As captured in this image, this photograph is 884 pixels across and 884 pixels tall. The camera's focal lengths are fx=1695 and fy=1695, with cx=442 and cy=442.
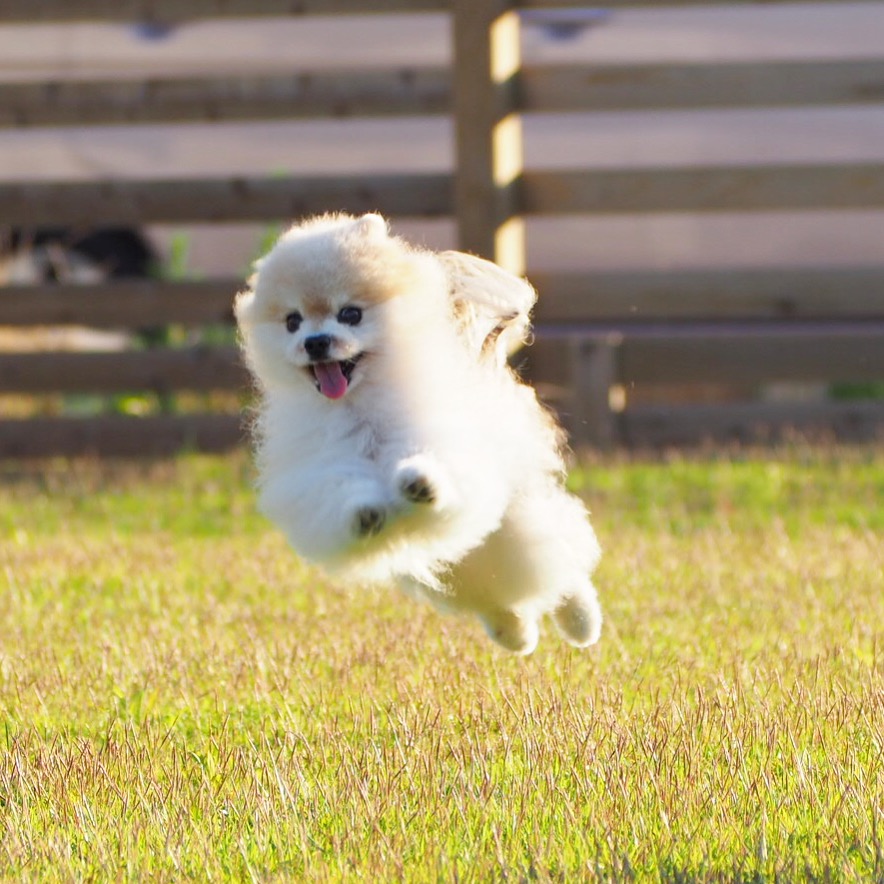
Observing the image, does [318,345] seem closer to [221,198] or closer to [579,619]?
[579,619]

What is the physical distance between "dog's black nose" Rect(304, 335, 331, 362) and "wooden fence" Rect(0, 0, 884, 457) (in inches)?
149

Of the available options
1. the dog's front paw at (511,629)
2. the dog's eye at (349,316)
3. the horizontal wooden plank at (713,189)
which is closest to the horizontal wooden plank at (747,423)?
the horizontal wooden plank at (713,189)

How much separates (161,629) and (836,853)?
2175 mm

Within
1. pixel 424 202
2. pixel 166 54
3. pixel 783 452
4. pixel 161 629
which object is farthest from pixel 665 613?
pixel 166 54

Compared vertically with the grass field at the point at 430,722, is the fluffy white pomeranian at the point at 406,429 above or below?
above

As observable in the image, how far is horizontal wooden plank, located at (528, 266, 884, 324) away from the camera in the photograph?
7.02 m

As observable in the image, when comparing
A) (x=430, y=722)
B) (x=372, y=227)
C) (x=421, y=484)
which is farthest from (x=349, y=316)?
(x=430, y=722)

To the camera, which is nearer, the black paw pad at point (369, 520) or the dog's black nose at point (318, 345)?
the black paw pad at point (369, 520)

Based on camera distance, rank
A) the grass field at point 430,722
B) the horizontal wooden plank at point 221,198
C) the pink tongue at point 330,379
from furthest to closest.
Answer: the horizontal wooden plank at point 221,198, the pink tongue at point 330,379, the grass field at point 430,722

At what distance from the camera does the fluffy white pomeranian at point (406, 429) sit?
2977 millimetres

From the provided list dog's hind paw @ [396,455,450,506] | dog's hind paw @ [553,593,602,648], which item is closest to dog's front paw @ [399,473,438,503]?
dog's hind paw @ [396,455,450,506]

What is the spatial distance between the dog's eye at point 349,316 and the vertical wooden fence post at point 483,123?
368 centimetres

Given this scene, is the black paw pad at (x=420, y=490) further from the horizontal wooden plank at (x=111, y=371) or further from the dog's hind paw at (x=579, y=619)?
the horizontal wooden plank at (x=111, y=371)

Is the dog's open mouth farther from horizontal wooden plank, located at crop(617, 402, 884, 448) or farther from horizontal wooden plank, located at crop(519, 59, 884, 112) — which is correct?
horizontal wooden plank, located at crop(617, 402, 884, 448)
